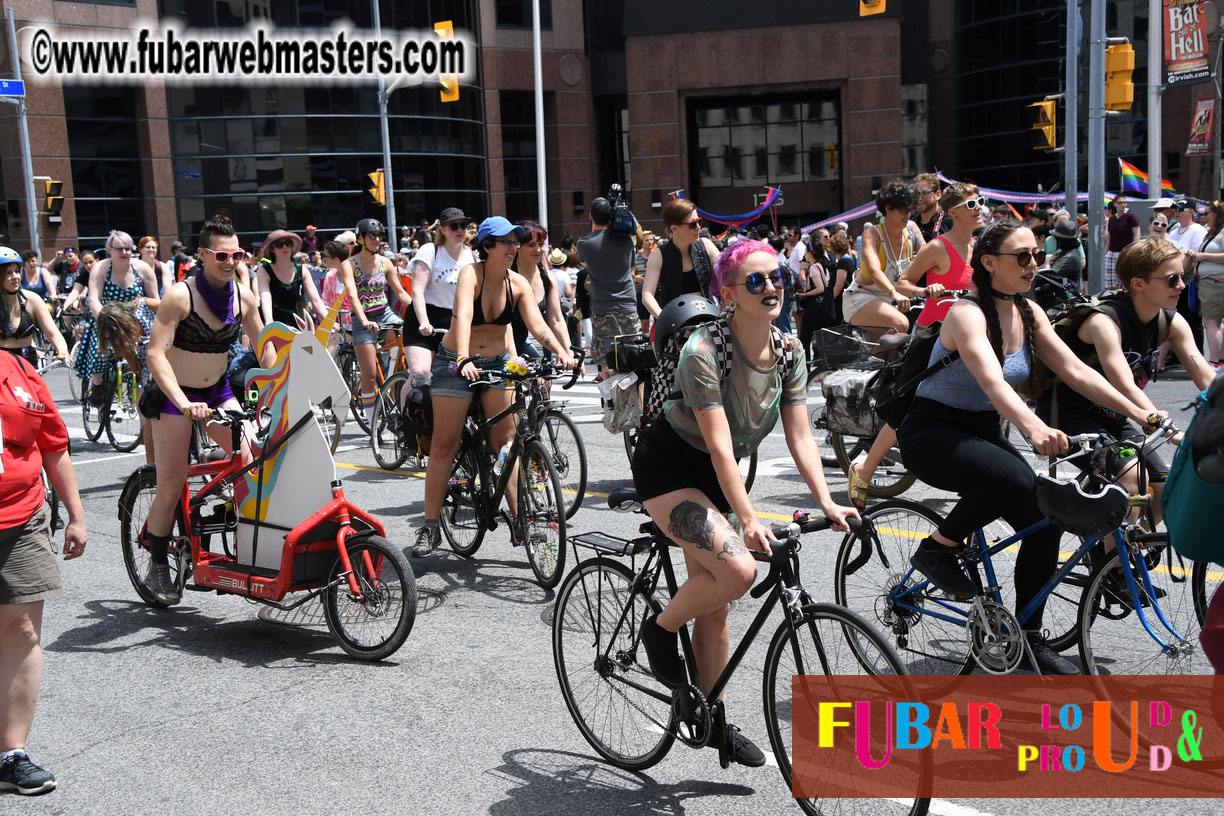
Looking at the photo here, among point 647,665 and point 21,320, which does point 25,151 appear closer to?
point 21,320

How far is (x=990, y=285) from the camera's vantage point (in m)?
4.64

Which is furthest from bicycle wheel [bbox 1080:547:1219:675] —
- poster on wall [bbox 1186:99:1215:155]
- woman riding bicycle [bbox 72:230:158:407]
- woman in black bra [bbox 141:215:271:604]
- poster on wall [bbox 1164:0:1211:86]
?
poster on wall [bbox 1186:99:1215:155]

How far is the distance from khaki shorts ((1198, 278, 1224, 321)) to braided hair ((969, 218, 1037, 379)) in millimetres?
9924

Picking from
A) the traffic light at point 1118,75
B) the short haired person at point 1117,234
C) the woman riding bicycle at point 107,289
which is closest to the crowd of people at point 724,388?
the woman riding bicycle at point 107,289

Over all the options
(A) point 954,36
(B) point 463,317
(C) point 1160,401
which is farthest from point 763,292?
(A) point 954,36

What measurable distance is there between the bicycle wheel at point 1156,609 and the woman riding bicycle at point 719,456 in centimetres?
125

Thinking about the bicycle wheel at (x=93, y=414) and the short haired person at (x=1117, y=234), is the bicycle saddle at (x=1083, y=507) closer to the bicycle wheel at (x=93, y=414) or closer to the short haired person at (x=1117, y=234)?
the bicycle wheel at (x=93, y=414)

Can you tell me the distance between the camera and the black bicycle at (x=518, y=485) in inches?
261

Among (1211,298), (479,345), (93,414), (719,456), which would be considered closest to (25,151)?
(93,414)

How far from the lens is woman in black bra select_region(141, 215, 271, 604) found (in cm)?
621

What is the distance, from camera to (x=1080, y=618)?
4.41 metres

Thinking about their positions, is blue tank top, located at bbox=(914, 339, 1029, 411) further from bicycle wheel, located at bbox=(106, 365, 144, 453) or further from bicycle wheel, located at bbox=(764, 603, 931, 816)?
bicycle wheel, located at bbox=(106, 365, 144, 453)

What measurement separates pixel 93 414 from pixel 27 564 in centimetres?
977

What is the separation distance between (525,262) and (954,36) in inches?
1812
